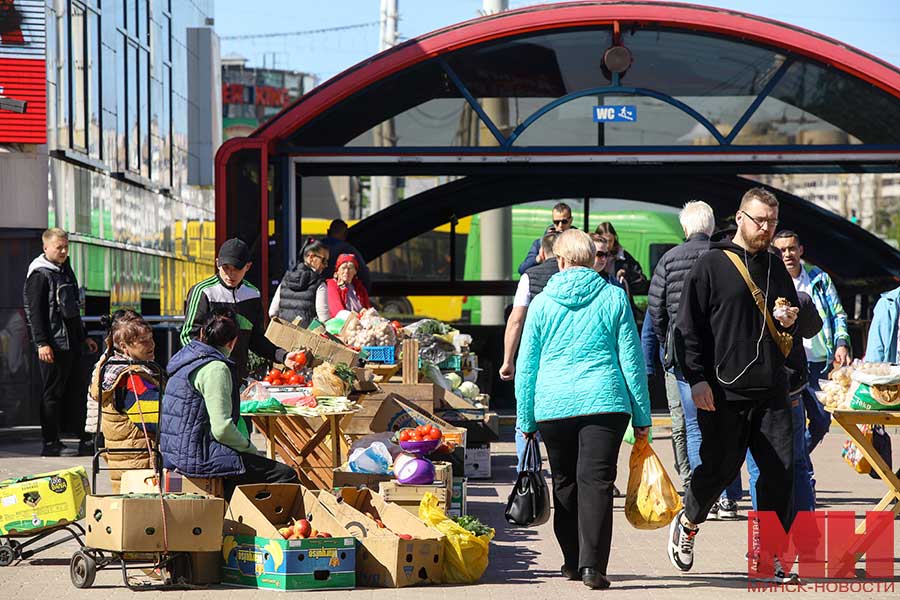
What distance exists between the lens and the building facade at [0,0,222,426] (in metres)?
14.2

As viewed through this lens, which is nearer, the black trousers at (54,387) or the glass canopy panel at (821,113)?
the black trousers at (54,387)

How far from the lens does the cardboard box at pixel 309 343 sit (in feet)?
34.7

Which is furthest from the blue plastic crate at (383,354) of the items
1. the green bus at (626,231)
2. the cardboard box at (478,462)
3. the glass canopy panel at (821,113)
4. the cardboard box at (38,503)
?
the green bus at (626,231)

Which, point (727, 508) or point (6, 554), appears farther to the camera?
point (727, 508)

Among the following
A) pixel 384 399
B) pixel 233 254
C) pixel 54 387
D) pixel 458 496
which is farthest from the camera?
pixel 54 387

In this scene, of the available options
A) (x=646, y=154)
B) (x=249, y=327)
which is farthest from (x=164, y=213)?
(x=249, y=327)

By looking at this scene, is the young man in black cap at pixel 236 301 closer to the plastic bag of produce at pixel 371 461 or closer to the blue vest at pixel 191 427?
the plastic bag of produce at pixel 371 461

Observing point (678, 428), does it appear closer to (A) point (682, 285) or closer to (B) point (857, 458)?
(B) point (857, 458)

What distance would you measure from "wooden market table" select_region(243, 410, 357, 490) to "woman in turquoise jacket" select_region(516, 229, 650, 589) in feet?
7.22

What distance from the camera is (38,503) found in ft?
24.9

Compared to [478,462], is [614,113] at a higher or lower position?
higher

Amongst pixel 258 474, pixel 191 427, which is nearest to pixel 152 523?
pixel 191 427

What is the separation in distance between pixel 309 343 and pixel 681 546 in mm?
4237

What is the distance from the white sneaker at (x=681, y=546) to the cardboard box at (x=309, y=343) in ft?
12.5
